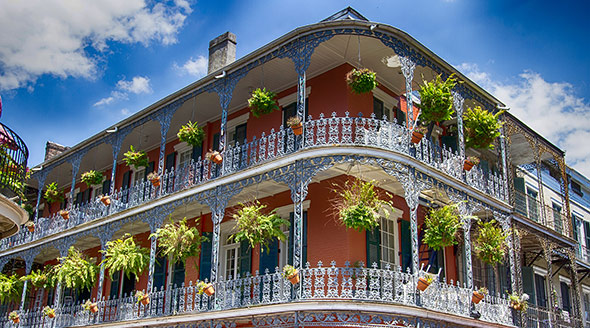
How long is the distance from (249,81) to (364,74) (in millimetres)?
3746

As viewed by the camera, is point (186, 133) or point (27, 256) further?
point (27, 256)

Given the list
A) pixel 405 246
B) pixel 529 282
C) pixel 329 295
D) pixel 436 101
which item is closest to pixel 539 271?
pixel 529 282

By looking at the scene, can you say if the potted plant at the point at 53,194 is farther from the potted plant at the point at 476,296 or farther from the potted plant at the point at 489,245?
the potted plant at the point at 476,296

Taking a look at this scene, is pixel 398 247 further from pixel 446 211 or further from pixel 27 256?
pixel 27 256

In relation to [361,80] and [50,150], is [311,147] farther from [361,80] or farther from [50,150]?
[50,150]

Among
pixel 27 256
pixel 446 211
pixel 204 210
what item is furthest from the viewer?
pixel 27 256

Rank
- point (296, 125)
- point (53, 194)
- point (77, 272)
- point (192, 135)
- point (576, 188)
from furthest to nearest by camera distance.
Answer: point (576, 188) → point (53, 194) → point (77, 272) → point (192, 135) → point (296, 125)

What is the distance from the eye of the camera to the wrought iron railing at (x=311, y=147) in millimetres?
12711

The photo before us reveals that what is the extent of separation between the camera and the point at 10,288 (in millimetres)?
19906

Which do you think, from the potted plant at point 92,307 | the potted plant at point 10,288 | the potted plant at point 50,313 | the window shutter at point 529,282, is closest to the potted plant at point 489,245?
the window shutter at point 529,282

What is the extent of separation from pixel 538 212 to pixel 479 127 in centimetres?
647

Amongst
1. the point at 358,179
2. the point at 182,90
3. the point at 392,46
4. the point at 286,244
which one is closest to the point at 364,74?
the point at 392,46

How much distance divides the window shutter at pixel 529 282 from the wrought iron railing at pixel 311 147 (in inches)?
Answer: 113

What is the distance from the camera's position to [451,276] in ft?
52.3
